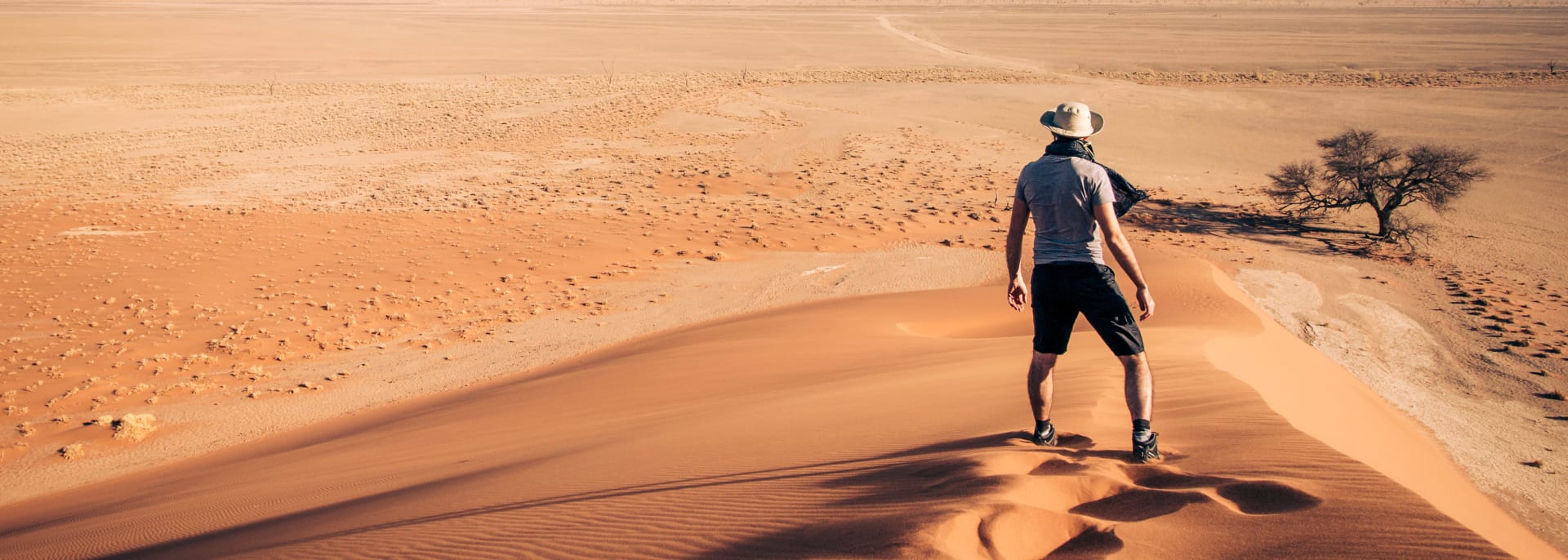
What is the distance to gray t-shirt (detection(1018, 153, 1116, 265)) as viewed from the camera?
417cm

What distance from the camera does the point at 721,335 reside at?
31.1 ft

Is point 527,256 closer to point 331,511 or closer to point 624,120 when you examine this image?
point 331,511

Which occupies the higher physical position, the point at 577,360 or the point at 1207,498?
the point at 1207,498

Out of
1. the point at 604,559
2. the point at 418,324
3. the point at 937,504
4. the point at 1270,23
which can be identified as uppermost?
the point at 1270,23

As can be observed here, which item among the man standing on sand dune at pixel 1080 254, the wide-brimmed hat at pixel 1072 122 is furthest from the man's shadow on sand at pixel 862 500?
the wide-brimmed hat at pixel 1072 122

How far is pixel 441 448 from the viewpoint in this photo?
637 centimetres

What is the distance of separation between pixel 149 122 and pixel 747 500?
26779 millimetres

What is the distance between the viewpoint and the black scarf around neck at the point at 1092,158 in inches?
168

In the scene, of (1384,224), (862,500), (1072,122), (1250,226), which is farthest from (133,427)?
(1384,224)

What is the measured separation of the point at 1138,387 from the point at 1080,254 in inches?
25.6

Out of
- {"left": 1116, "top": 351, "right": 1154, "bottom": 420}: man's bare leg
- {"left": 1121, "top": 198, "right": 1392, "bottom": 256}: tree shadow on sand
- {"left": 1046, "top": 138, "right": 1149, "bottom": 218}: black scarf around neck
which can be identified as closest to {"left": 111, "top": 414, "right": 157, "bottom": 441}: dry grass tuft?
{"left": 1046, "top": 138, "right": 1149, "bottom": 218}: black scarf around neck

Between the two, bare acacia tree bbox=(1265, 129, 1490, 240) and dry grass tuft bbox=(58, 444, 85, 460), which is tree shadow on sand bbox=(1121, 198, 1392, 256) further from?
dry grass tuft bbox=(58, 444, 85, 460)

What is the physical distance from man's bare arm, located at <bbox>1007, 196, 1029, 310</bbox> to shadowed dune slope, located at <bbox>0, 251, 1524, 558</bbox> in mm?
728

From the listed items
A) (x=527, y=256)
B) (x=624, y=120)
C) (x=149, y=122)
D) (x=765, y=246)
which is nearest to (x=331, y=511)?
(x=527, y=256)
